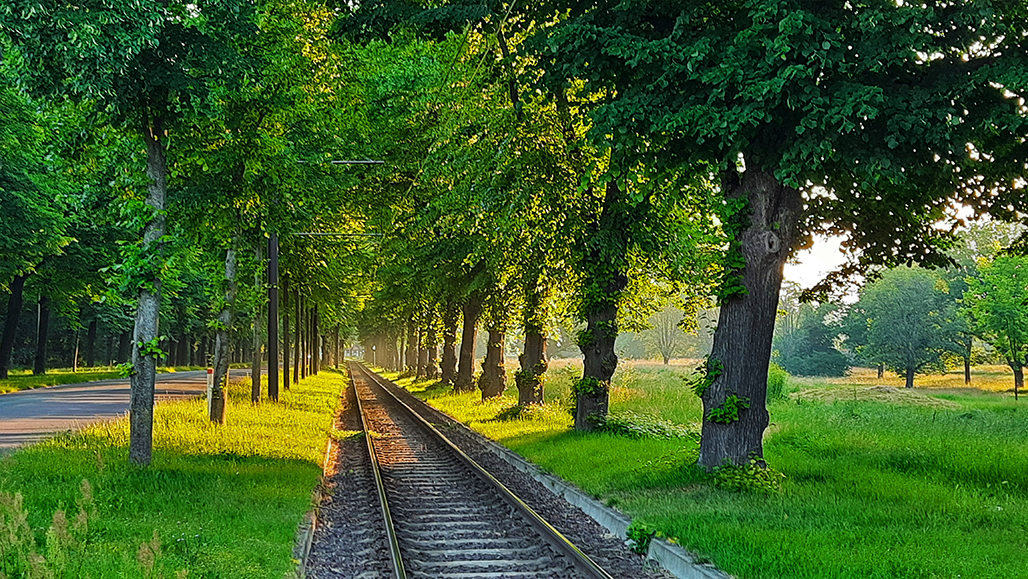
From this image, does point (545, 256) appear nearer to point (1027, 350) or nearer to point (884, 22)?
point (884, 22)

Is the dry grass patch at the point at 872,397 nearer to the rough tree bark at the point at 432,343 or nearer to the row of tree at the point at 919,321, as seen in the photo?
the row of tree at the point at 919,321

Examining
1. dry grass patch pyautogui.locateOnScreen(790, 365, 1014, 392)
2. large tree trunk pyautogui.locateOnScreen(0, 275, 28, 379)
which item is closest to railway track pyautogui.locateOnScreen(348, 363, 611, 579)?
large tree trunk pyautogui.locateOnScreen(0, 275, 28, 379)

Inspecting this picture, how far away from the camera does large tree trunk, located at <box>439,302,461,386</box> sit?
37016 millimetres

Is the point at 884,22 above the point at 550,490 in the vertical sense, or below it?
above

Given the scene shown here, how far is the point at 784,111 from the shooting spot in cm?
1117

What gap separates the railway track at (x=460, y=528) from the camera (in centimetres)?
870

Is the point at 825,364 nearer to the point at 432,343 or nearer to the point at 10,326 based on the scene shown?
the point at 432,343

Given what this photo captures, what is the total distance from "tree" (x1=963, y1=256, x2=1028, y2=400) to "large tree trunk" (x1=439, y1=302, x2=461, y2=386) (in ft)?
91.9

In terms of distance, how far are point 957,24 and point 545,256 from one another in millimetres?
11562

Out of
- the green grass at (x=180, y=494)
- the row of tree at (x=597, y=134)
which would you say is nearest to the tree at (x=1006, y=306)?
the row of tree at (x=597, y=134)

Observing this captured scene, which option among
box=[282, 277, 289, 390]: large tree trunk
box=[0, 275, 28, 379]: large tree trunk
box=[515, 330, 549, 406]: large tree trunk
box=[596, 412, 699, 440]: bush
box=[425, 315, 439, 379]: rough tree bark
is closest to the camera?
box=[596, 412, 699, 440]: bush

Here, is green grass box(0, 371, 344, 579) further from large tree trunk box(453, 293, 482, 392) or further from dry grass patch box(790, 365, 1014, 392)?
dry grass patch box(790, 365, 1014, 392)

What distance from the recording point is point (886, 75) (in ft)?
36.2

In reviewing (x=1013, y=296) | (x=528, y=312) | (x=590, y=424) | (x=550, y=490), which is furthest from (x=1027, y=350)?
(x=550, y=490)
